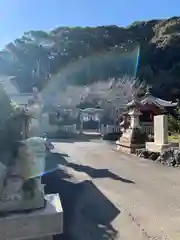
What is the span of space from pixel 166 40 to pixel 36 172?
172 ft

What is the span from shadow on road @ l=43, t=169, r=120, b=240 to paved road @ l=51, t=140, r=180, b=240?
0.47ft

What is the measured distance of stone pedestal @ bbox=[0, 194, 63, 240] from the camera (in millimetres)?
2299

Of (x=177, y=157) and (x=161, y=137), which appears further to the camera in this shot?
(x=161, y=137)

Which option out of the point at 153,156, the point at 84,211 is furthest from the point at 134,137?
the point at 84,211

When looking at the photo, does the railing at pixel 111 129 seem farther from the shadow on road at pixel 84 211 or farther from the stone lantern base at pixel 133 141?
the shadow on road at pixel 84 211

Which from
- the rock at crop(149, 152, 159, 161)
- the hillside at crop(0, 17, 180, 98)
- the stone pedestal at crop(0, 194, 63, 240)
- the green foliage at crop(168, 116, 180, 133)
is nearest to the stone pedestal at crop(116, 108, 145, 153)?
the rock at crop(149, 152, 159, 161)

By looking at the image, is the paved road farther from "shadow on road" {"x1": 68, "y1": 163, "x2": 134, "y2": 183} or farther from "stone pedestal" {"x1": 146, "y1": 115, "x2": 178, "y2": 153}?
"stone pedestal" {"x1": 146, "y1": 115, "x2": 178, "y2": 153}

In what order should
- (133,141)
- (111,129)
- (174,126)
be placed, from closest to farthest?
(133,141)
(174,126)
(111,129)

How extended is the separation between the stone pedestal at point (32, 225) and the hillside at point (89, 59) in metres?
39.4

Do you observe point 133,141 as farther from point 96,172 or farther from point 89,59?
point 89,59

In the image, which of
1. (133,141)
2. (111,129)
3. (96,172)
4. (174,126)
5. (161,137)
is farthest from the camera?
(111,129)

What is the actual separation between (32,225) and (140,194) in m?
4.18

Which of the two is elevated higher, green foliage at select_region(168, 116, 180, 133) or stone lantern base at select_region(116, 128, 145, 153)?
green foliage at select_region(168, 116, 180, 133)

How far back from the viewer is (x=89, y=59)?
47531 millimetres
